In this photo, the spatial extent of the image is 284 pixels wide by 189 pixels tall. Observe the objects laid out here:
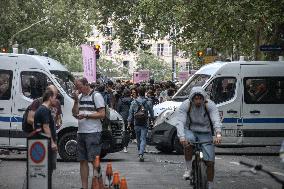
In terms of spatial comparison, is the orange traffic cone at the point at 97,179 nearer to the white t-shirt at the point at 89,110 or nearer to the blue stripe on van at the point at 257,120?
the white t-shirt at the point at 89,110

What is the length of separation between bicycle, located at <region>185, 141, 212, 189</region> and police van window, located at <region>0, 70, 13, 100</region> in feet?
26.0

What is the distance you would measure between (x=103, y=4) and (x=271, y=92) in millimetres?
28459

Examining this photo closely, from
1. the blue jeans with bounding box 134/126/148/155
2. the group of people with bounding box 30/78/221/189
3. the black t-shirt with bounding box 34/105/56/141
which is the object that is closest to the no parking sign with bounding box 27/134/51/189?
the group of people with bounding box 30/78/221/189

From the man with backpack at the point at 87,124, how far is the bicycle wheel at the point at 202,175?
1781 mm

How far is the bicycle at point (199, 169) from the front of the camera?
13281 mm

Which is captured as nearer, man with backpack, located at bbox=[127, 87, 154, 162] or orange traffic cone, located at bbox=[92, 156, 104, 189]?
orange traffic cone, located at bbox=[92, 156, 104, 189]

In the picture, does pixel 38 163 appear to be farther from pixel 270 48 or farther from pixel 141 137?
pixel 270 48

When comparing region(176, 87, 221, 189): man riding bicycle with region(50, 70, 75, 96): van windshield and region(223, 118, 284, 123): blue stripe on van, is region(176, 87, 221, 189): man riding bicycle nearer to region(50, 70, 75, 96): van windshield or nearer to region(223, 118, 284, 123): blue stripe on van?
region(50, 70, 75, 96): van windshield

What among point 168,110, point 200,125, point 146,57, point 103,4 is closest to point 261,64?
point 168,110

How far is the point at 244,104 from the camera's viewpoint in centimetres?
2380

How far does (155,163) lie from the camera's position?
21469 mm

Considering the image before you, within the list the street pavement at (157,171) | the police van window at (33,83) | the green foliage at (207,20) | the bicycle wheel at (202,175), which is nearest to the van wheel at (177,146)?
the street pavement at (157,171)

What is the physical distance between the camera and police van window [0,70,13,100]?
21.2 m

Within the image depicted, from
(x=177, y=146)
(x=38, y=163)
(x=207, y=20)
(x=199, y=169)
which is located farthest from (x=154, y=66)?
(x=38, y=163)
